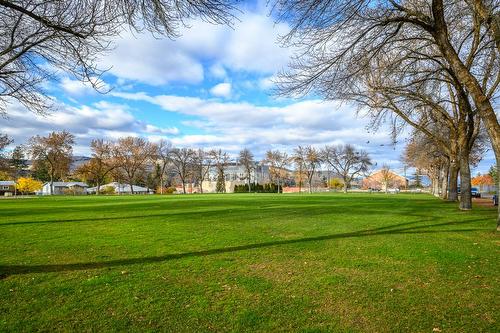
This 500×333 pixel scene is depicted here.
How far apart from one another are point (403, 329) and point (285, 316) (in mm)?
1459

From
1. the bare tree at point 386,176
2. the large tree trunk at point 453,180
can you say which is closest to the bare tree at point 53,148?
the large tree trunk at point 453,180

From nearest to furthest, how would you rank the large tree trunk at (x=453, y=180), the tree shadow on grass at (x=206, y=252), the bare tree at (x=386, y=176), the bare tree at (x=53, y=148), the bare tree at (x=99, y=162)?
the tree shadow on grass at (x=206, y=252) < the large tree trunk at (x=453, y=180) < the bare tree at (x=53, y=148) < the bare tree at (x=99, y=162) < the bare tree at (x=386, y=176)

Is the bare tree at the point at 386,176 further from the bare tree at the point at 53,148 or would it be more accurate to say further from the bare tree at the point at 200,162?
the bare tree at the point at 53,148

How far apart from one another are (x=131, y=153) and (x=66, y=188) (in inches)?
Result: 1127

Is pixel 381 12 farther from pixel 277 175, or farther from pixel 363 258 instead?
pixel 277 175

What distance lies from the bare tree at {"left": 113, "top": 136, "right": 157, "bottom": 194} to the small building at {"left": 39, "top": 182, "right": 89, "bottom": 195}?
56.9 feet

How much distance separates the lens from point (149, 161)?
100 metres

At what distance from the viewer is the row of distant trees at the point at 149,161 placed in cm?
8138

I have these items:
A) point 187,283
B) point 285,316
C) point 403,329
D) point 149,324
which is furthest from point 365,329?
point 187,283

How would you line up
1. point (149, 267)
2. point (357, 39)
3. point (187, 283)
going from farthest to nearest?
point (357, 39) < point (149, 267) < point (187, 283)

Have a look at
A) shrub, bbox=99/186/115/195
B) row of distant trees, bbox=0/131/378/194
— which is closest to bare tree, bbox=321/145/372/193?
row of distant trees, bbox=0/131/378/194

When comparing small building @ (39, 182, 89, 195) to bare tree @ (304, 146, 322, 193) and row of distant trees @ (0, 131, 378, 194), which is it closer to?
row of distant trees @ (0, 131, 378, 194)

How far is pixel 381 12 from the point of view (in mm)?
11430

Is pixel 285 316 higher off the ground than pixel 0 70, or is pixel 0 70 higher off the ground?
pixel 0 70
